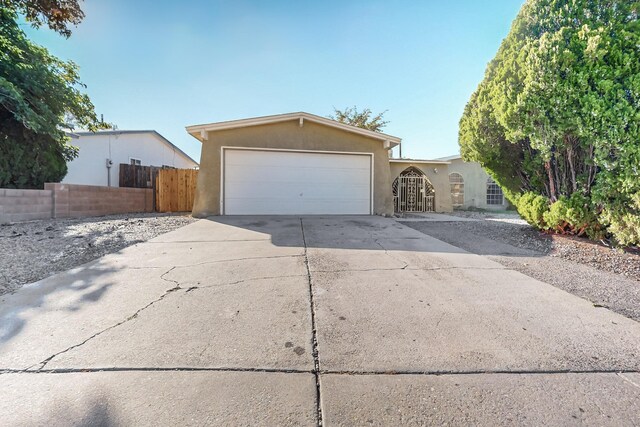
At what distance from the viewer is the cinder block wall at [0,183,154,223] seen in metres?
7.51

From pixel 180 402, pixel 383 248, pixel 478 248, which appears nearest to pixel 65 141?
pixel 383 248

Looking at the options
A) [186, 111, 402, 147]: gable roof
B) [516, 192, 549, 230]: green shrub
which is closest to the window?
[186, 111, 402, 147]: gable roof

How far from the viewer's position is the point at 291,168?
32.6ft

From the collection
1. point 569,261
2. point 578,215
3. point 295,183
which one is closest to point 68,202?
point 295,183

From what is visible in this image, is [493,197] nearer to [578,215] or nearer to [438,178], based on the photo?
[438,178]

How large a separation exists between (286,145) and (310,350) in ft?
28.2

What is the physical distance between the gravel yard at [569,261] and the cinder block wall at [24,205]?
435 inches

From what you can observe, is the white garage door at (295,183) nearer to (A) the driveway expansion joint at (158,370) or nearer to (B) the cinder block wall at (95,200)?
(B) the cinder block wall at (95,200)

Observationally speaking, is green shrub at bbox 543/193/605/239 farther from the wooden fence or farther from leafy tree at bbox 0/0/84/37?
leafy tree at bbox 0/0/84/37

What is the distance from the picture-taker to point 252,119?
9.37 metres

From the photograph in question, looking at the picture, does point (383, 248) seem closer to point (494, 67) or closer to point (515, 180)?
point (515, 180)

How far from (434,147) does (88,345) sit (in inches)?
942

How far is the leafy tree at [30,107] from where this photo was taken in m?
8.27

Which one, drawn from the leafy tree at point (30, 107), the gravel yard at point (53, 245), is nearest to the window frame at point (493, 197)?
the gravel yard at point (53, 245)
